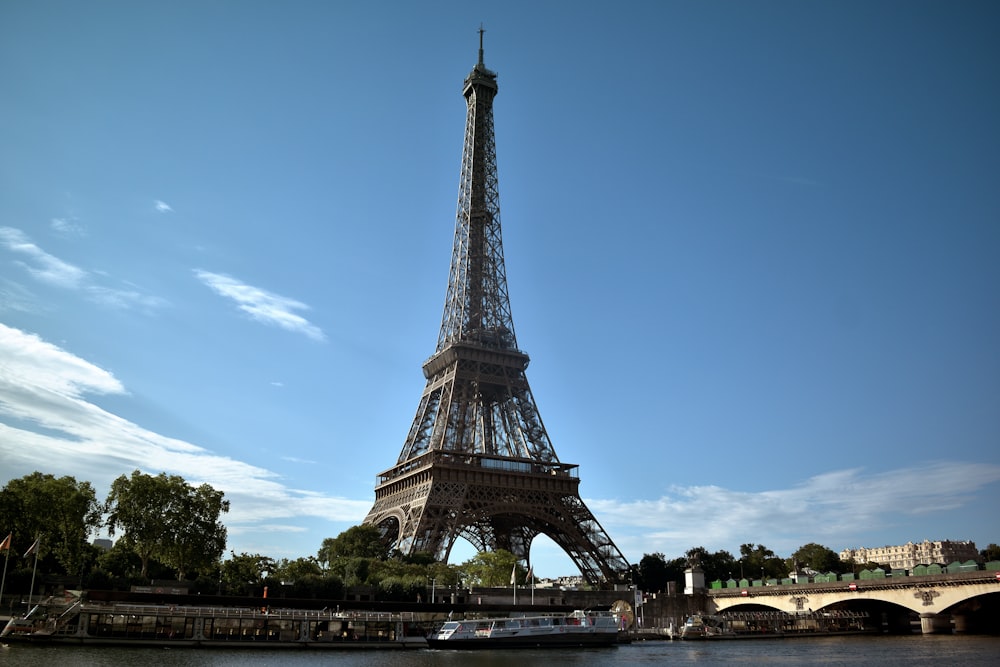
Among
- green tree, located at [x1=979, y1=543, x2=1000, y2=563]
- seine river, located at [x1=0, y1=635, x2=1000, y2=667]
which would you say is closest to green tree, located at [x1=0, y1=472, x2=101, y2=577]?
seine river, located at [x1=0, y1=635, x2=1000, y2=667]

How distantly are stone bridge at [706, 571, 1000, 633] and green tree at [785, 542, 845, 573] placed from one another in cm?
3247

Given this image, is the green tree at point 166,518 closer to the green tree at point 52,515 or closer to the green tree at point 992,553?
the green tree at point 52,515

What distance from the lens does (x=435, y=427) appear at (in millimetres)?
90000

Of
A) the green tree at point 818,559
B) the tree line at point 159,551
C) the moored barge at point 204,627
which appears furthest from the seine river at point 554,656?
the green tree at point 818,559

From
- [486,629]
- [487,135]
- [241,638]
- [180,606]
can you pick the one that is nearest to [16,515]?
[180,606]

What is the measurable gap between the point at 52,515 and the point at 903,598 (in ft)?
244

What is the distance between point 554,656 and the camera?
49.0 metres

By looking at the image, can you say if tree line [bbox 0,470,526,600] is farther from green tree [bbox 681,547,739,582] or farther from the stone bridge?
green tree [bbox 681,547,739,582]

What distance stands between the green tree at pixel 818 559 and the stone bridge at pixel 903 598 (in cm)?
3247

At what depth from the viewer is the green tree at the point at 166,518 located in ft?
220

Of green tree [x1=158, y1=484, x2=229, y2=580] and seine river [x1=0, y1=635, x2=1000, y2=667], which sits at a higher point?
green tree [x1=158, y1=484, x2=229, y2=580]

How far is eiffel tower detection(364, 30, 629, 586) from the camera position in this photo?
81562mm

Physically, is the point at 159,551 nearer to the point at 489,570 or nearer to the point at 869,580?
the point at 489,570

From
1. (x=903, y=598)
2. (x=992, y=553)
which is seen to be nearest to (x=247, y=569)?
(x=903, y=598)
